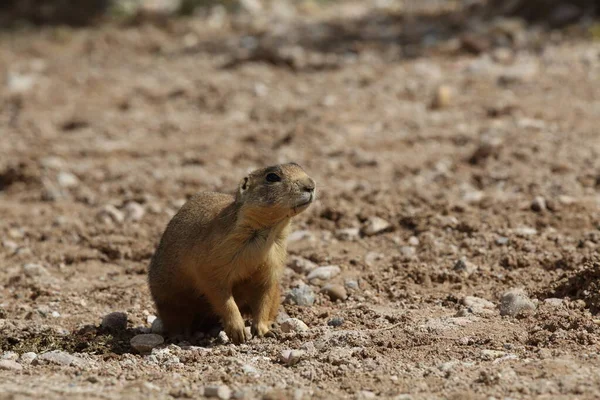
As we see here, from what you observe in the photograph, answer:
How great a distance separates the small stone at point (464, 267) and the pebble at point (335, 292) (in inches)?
30.6

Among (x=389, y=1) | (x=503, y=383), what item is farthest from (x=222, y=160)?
(x=389, y=1)

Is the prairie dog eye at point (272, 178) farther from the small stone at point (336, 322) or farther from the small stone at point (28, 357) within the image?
the small stone at point (28, 357)

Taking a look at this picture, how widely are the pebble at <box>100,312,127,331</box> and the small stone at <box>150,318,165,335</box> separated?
6.7 inches

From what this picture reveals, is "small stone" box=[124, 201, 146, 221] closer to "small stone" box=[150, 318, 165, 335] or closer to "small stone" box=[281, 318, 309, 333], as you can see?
"small stone" box=[150, 318, 165, 335]

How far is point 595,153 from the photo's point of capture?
849 centimetres

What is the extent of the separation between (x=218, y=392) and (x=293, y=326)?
124 cm

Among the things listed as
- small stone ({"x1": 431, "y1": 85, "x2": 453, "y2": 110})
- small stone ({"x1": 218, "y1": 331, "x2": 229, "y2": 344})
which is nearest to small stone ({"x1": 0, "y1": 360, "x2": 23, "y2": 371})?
small stone ({"x1": 218, "y1": 331, "x2": 229, "y2": 344})

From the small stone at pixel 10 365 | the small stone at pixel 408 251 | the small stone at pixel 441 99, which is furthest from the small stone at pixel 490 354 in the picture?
the small stone at pixel 441 99

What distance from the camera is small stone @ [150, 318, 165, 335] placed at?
590cm

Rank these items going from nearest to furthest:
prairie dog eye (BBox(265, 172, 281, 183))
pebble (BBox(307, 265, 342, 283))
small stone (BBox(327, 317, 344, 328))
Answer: prairie dog eye (BBox(265, 172, 281, 183)), small stone (BBox(327, 317, 344, 328)), pebble (BBox(307, 265, 342, 283))

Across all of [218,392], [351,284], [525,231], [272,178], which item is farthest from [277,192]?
[525,231]

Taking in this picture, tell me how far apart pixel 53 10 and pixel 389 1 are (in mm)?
5352

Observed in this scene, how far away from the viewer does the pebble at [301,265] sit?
6.65 meters

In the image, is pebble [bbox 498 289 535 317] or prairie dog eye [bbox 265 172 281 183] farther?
pebble [bbox 498 289 535 317]
